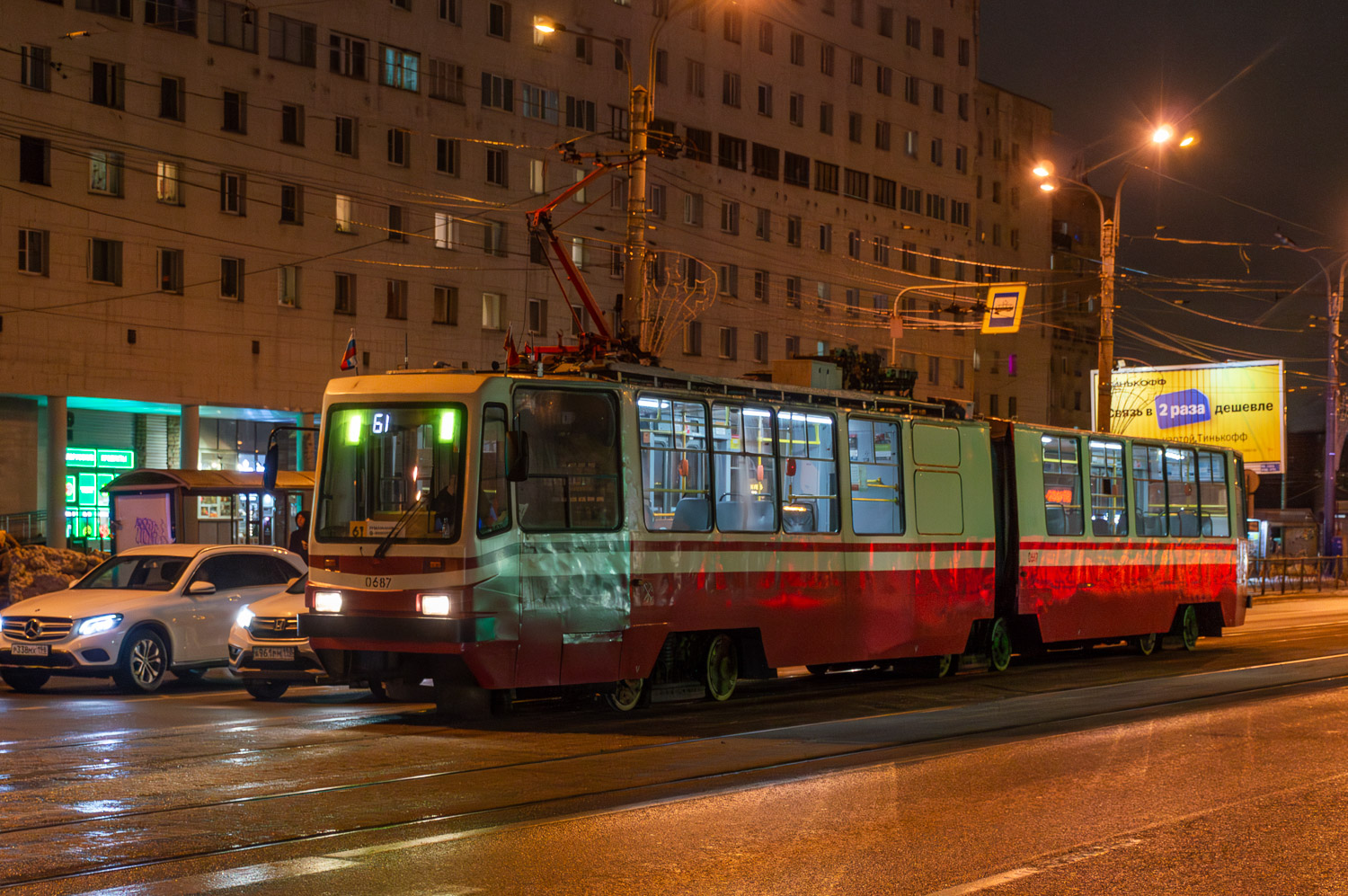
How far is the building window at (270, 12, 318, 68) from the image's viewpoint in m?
44.8

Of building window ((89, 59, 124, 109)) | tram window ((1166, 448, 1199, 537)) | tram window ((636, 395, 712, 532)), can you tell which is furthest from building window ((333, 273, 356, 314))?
tram window ((636, 395, 712, 532))

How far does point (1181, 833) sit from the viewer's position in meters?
8.31

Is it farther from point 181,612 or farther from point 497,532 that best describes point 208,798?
point 181,612

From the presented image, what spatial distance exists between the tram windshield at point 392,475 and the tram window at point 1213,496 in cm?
1486

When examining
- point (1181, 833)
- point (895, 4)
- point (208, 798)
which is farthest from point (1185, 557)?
point (895, 4)

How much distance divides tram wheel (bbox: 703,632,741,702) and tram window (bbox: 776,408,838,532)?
4.37 ft

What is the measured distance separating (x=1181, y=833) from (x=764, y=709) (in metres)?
6.53

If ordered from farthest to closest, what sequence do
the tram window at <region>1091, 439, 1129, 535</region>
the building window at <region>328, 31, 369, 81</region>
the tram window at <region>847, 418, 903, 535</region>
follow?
1. the building window at <region>328, 31, 369, 81</region>
2. the tram window at <region>1091, 439, 1129, 535</region>
3. the tram window at <region>847, 418, 903, 535</region>

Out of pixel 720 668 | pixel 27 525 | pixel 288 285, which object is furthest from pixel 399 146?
pixel 720 668

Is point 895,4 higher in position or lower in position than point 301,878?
higher

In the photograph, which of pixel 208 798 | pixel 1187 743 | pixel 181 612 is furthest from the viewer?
pixel 181 612

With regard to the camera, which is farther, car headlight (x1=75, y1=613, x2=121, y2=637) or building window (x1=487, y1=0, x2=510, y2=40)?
building window (x1=487, y1=0, x2=510, y2=40)

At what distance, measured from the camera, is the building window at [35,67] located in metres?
39.3

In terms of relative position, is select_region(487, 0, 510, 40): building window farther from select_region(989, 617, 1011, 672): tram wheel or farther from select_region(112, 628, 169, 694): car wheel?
select_region(112, 628, 169, 694): car wheel
